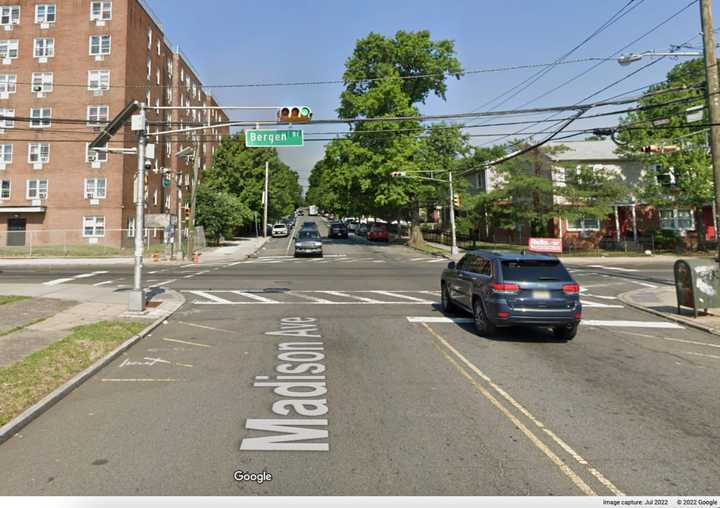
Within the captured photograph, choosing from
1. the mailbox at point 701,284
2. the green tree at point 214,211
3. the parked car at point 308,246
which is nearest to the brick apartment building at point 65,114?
the green tree at point 214,211

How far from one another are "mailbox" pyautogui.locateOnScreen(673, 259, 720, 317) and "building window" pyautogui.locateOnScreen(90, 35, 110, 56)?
1775 inches

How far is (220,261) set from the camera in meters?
32.8

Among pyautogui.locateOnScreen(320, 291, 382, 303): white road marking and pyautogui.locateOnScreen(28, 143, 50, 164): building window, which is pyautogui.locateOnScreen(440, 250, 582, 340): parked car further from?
pyautogui.locateOnScreen(28, 143, 50, 164): building window

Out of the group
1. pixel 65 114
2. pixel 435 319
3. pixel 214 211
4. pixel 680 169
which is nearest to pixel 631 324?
pixel 435 319

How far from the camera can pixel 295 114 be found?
1452cm

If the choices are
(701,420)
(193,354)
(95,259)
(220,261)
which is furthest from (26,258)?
(701,420)

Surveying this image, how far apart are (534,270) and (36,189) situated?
44353mm

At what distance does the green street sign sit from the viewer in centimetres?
1602

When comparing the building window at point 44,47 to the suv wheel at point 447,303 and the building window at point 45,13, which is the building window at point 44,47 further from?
the suv wheel at point 447,303

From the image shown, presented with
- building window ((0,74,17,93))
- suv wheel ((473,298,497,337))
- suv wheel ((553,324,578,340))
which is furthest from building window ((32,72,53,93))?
suv wheel ((553,324,578,340))

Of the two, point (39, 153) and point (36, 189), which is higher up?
point (39, 153)

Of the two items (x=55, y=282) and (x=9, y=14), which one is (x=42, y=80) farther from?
(x=55, y=282)

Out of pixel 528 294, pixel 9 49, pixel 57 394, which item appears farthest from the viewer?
pixel 9 49

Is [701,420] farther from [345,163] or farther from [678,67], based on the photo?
[678,67]
